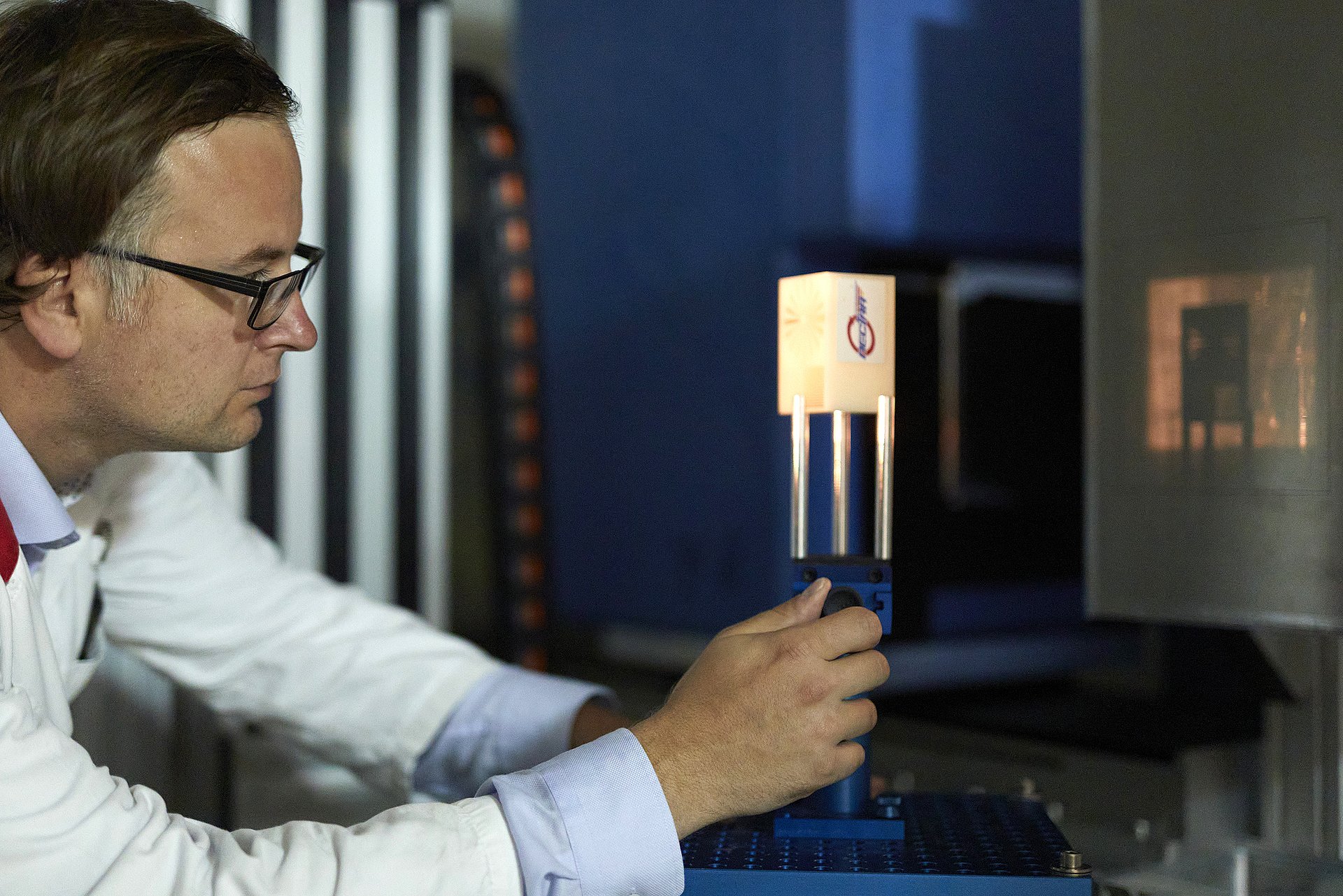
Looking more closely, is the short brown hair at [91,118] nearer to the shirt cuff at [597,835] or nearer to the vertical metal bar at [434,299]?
the shirt cuff at [597,835]

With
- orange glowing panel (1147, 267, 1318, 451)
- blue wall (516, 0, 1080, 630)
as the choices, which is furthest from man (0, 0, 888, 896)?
blue wall (516, 0, 1080, 630)

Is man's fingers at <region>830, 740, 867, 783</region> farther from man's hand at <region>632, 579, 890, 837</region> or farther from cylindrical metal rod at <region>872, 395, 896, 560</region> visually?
cylindrical metal rod at <region>872, 395, 896, 560</region>

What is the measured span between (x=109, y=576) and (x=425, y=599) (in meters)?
0.48

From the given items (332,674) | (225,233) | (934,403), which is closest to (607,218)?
(934,403)

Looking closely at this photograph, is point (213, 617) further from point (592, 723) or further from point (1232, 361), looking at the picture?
point (1232, 361)

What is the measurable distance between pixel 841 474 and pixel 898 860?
0.21m

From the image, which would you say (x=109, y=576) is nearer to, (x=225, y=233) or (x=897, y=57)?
(x=225, y=233)

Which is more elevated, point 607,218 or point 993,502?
point 607,218

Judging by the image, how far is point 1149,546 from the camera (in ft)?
2.93

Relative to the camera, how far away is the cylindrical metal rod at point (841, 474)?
0.71 metres

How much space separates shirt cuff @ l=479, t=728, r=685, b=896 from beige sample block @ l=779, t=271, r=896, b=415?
0.75 feet

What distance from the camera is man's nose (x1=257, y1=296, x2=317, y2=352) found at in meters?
0.80

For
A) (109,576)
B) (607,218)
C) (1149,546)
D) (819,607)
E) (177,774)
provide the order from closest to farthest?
(819,607) → (1149,546) → (109,576) → (177,774) → (607,218)

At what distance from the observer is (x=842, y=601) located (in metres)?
0.69
